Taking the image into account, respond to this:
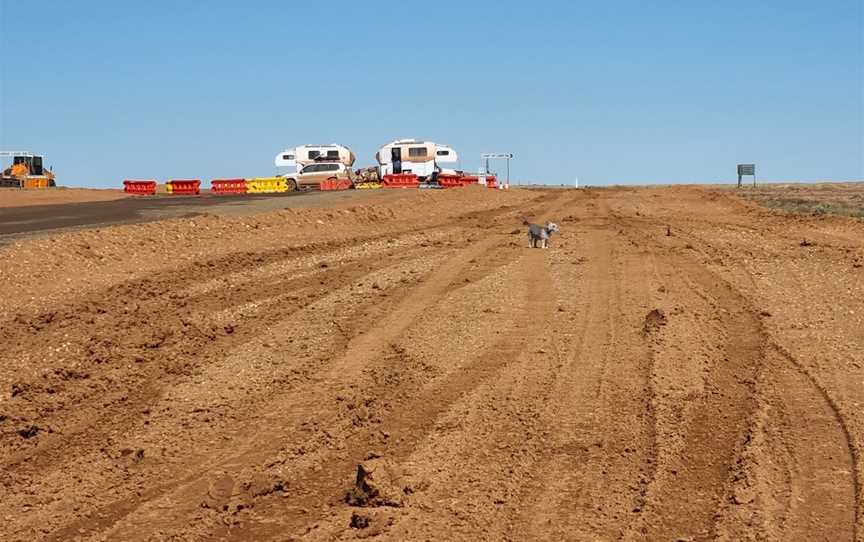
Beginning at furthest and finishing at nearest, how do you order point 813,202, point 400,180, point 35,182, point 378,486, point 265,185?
point 35,182 → point 400,180 → point 265,185 → point 813,202 → point 378,486

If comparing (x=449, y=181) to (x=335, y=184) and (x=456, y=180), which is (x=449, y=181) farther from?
(x=335, y=184)

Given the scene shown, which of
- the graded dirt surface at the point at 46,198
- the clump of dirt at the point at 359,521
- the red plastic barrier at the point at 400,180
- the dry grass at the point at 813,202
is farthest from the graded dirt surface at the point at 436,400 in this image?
the red plastic barrier at the point at 400,180

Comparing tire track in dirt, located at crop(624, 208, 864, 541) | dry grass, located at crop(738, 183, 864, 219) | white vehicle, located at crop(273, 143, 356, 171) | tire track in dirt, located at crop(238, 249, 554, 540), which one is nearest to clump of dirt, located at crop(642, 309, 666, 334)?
tire track in dirt, located at crop(238, 249, 554, 540)

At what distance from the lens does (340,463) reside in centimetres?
661

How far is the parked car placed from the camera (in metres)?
56.0

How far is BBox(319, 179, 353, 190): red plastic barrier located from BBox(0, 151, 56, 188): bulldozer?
2354 centimetres

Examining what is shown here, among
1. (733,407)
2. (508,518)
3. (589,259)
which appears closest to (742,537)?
(508,518)

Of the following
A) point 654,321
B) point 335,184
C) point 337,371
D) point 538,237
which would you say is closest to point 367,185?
point 335,184

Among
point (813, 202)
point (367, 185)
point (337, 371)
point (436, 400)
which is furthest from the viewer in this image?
point (367, 185)

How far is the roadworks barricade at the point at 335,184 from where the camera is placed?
55.7m

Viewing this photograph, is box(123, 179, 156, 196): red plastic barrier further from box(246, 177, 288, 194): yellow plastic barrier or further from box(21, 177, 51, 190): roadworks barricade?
box(21, 177, 51, 190): roadworks barricade

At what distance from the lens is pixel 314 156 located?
64250 millimetres

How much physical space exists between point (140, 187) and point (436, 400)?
5044 centimetres

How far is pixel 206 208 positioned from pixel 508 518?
25888 mm
